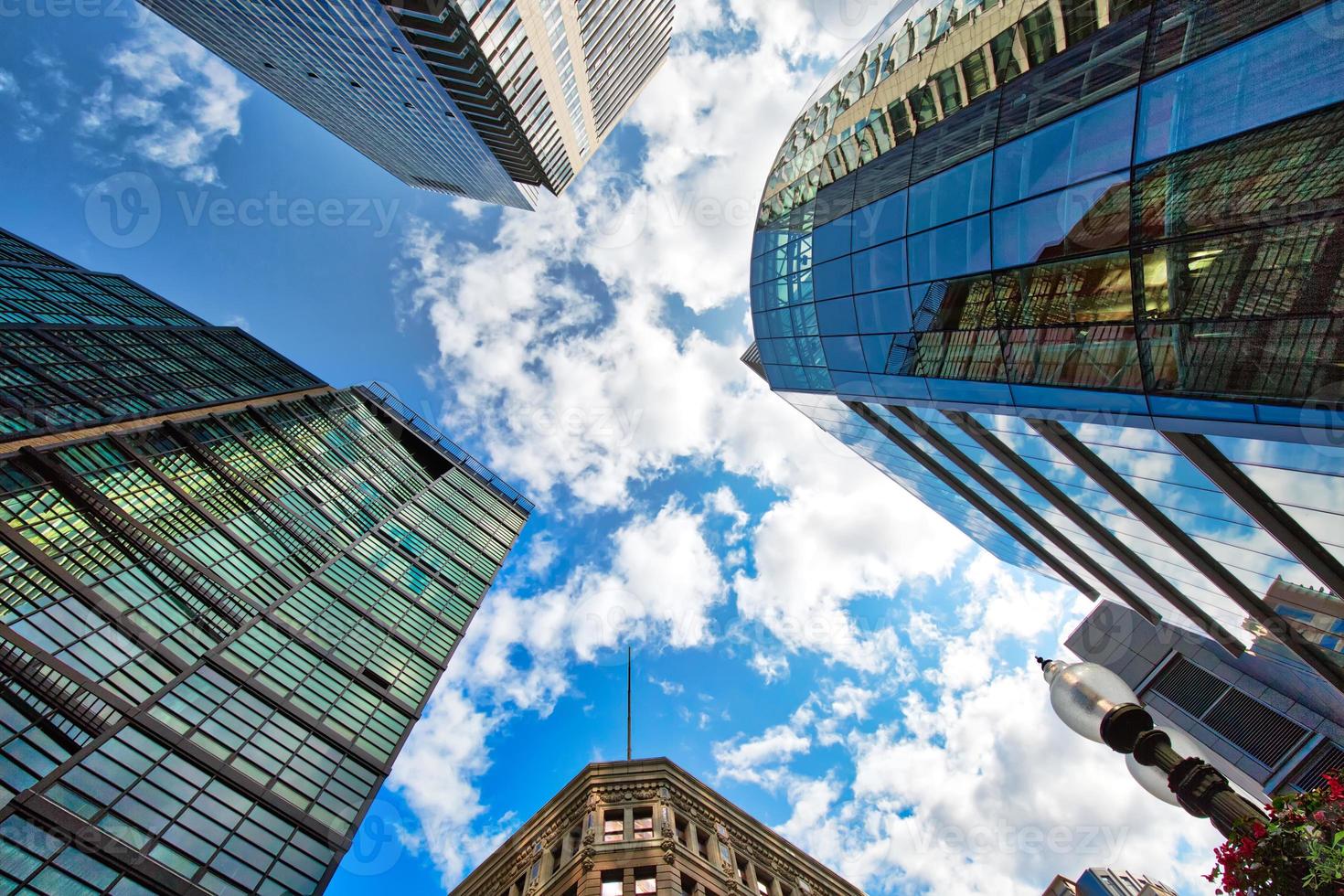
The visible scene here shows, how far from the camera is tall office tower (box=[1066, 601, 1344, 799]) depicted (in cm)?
2500

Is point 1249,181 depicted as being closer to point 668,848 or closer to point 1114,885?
point 668,848

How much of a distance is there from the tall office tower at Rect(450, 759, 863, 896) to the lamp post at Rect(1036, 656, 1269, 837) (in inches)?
697

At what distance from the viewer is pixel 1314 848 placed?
782 cm

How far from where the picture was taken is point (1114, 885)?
122 ft

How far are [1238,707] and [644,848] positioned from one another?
95.9ft

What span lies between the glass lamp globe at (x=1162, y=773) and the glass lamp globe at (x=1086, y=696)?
618 mm

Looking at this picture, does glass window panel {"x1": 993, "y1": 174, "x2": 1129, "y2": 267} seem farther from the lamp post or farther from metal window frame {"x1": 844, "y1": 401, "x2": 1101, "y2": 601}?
metal window frame {"x1": 844, "y1": 401, "x2": 1101, "y2": 601}

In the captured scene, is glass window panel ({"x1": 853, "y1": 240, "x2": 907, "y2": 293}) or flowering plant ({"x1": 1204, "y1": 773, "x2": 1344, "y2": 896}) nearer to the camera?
flowering plant ({"x1": 1204, "y1": 773, "x2": 1344, "y2": 896})

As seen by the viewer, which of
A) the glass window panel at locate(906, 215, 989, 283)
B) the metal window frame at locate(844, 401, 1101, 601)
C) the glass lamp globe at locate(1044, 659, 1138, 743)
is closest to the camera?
the glass lamp globe at locate(1044, 659, 1138, 743)

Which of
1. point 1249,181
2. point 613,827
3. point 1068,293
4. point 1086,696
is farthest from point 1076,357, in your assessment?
Answer: point 613,827

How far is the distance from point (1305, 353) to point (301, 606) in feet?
138

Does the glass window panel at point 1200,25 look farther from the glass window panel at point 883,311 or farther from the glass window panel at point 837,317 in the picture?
the glass window panel at point 837,317

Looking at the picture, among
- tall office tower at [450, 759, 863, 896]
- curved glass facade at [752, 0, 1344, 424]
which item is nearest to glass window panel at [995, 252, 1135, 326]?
curved glass facade at [752, 0, 1344, 424]

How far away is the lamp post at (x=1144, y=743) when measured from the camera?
897 centimetres
